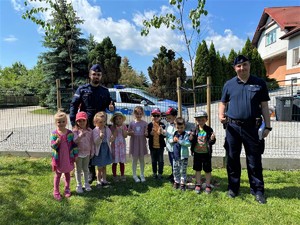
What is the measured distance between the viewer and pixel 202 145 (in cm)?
429

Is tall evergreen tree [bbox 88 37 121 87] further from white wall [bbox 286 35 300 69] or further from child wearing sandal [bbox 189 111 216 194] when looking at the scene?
child wearing sandal [bbox 189 111 216 194]

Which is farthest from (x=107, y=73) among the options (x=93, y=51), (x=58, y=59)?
(x=58, y=59)

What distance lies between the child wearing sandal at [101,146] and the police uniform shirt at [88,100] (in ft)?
0.71

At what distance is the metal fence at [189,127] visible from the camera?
7146 millimetres

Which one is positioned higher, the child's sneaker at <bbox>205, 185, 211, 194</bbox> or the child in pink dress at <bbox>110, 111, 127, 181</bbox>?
the child in pink dress at <bbox>110, 111, 127, 181</bbox>

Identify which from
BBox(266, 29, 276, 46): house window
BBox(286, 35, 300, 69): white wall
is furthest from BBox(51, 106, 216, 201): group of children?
BBox(266, 29, 276, 46): house window

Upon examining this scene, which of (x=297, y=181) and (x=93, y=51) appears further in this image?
(x=93, y=51)

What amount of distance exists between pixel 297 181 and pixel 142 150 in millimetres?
2896

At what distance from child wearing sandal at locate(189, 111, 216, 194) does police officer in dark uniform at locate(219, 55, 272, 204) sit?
12.1 inches

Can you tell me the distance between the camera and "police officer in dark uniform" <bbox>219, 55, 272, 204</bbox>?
3.85 meters

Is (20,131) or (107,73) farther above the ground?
(107,73)

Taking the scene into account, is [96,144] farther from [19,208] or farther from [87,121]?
[19,208]

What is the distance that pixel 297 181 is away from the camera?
4750mm

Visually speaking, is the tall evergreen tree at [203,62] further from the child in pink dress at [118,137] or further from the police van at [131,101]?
the child in pink dress at [118,137]
